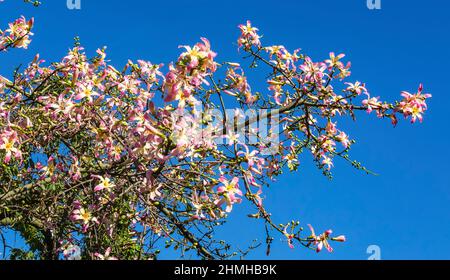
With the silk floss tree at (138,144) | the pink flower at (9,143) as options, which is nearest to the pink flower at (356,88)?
the silk floss tree at (138,144)

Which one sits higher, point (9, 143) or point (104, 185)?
point (9, 143)

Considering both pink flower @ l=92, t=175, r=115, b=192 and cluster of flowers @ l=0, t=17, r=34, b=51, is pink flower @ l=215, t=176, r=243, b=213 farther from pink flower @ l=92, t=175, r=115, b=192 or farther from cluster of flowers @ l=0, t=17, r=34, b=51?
cluster of flowers @ l=0, t=17, r=34, b=51

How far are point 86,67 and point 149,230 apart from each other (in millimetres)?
1274

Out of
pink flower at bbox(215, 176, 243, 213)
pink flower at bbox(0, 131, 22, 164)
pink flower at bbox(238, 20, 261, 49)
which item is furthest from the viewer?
pink flower at bbox(238, 20, 261, 49)

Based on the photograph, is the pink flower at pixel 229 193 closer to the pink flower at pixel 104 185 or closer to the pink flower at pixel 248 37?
the pink flower at pixel 104 185

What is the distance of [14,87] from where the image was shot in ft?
13.9

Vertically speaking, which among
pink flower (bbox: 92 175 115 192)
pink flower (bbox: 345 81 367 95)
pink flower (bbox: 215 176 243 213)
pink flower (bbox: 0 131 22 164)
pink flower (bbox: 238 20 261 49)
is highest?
pink flower (bbox: 238 20 261 49)

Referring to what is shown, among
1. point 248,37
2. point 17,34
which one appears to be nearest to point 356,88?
point 248,37

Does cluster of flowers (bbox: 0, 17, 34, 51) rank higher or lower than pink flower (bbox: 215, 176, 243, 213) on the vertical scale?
higher

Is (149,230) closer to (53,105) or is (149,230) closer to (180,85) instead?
(53,105)

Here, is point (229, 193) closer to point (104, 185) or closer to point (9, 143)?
point (104, 185)

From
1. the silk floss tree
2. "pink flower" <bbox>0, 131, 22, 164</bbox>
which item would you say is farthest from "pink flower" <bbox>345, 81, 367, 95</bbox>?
"pink flower" <bbox>0, 131, 22, 164</bbox>

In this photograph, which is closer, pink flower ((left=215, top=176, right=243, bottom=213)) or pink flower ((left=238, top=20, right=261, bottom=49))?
pink flower ((left=215, top=176, right=243, bottom=213))
